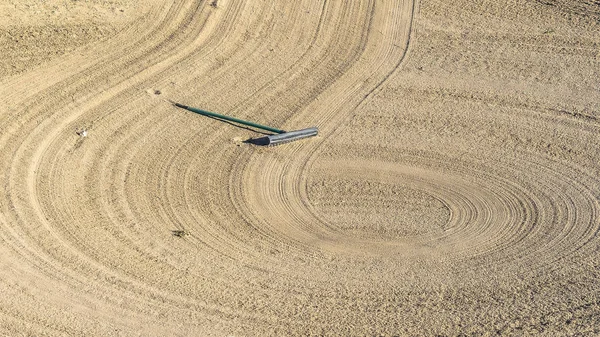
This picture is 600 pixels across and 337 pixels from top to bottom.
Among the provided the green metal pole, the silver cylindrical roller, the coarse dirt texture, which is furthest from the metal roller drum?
the green metal pole

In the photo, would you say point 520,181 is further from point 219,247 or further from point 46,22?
point 46,22

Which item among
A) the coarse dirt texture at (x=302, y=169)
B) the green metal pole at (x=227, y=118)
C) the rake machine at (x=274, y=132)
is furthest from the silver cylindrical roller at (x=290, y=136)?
the green metal pole at (x=227, y=118)

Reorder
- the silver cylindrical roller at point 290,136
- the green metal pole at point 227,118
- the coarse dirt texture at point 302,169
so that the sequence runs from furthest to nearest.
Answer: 1. the green metal pole at point 227,118
2. the silver cylindrical roller at point 290,136
3. the coarse dirt texture at point 302,169

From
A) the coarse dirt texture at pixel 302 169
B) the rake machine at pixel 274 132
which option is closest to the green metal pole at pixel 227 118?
the rake machine at pixel 274 132

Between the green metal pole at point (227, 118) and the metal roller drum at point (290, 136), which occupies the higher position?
the green metal pole at point (227, 118)

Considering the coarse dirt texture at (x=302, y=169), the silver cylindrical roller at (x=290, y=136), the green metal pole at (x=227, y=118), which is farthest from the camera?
the green metal pole at (x=227, y=118)

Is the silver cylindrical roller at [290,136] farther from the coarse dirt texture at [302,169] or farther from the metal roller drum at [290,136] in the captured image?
the coarse dirt texture at [302,169]

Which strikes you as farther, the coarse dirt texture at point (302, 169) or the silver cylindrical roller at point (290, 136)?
the silver cylindrical roller at point (290, 136)

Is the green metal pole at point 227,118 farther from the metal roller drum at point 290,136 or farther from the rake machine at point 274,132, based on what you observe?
the metal roller drum at point 290,136
